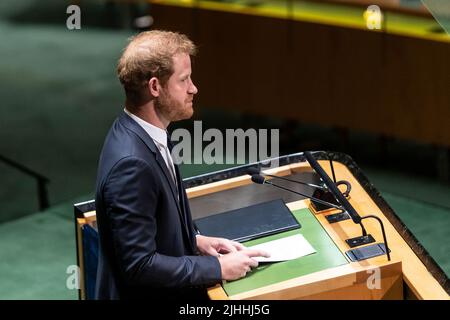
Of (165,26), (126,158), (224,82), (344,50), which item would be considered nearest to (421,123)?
(344,50)

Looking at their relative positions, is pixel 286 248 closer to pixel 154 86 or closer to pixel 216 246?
pixel 216 246

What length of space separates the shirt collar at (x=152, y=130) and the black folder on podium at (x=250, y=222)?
0.51 m

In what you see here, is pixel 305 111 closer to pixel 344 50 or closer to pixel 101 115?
pixel 344 50

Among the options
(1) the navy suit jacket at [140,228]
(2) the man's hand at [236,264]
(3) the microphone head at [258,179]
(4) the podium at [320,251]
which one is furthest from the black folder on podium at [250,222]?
(1) the navy suit jacket at [140,228]

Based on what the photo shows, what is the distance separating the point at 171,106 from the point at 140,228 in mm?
360

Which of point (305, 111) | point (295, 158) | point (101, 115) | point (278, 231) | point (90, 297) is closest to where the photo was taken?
point (278, 231)

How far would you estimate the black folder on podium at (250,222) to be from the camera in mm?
3557

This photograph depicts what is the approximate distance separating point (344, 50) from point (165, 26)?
125 centimetres

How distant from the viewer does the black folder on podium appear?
3557 mm

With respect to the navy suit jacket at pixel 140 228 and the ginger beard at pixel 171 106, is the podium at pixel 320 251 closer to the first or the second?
the navy suit jacket at pixel 140 228

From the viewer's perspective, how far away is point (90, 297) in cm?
382

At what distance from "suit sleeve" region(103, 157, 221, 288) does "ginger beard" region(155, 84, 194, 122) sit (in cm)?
17

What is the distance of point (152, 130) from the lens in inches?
124

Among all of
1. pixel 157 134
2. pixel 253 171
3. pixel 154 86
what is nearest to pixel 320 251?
pixel 253 171
